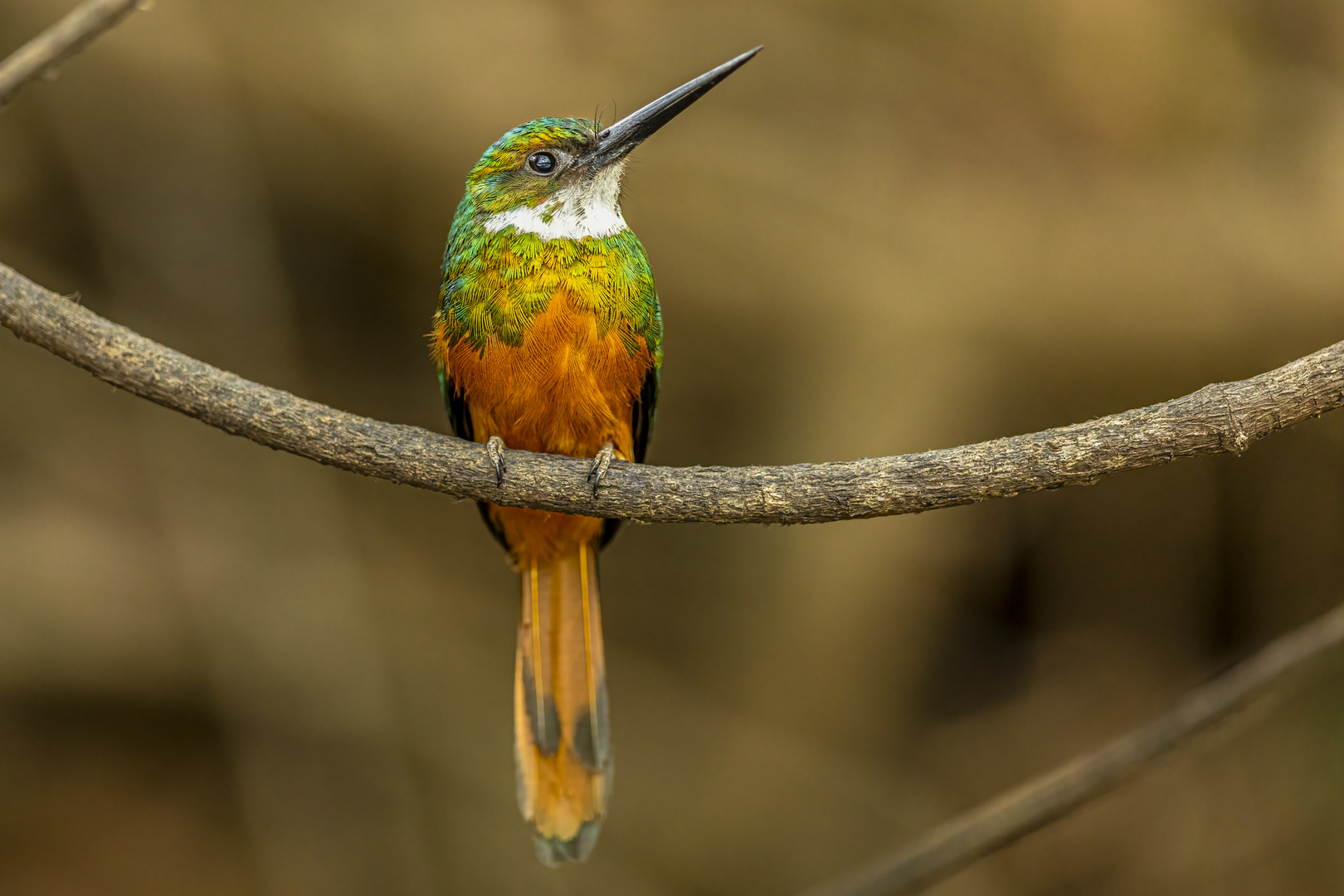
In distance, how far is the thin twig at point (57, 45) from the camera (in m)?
1.15

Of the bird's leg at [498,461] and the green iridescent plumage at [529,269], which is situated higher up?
the green iridescent plumage at [529,269]

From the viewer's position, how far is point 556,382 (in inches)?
65.4

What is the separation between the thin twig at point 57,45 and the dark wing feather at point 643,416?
39.2 inches

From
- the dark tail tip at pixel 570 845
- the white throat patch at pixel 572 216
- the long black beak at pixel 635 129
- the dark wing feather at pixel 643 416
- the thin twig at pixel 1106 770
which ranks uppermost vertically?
the long black beak at pixel 635 129

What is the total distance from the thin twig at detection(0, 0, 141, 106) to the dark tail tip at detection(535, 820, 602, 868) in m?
1.50

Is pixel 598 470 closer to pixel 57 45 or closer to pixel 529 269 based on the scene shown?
pixel 529 269

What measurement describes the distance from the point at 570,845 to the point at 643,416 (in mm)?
858

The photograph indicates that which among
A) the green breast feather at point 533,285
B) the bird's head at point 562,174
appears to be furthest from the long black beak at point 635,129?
the green breast feather at point 533,285

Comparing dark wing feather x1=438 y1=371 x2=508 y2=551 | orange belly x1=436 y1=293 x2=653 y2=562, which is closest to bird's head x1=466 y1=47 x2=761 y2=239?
orange belly x1=436 y1=293 x2=653 y2=562

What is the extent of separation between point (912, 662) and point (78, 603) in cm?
251

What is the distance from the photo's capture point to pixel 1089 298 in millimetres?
2842

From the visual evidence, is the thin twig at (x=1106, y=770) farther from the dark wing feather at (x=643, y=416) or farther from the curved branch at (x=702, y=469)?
the dark wing feather at (x=643, y=416)

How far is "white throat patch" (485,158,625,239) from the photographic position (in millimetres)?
1744

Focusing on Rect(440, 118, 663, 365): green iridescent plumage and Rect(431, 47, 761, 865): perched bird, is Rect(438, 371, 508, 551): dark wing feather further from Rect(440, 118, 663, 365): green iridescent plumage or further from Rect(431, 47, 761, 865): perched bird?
Rect(440, 118, 663, 365): green iridescent plumage
